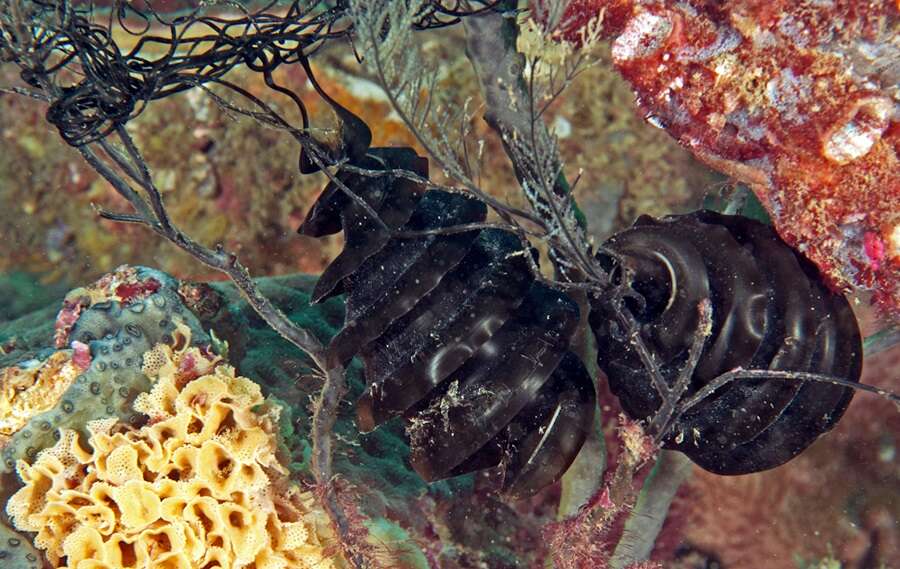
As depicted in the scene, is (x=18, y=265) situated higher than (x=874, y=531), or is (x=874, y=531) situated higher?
(x=18, y=265)

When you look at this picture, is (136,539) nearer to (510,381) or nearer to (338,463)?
(338,463)

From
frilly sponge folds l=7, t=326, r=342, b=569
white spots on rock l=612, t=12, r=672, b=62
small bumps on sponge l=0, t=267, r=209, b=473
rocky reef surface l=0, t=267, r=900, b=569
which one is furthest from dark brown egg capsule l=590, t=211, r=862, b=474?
small bumps on sponge l=0, t=267, r=209, b=473

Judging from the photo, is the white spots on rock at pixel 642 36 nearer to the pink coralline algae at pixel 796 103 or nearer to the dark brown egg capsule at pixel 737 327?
the pink coralline algae at pixel 796 103

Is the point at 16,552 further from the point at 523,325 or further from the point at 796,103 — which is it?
the point at 796,103

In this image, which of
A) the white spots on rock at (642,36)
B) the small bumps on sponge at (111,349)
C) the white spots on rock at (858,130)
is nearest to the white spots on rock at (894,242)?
the white spots on rock at (858,130)

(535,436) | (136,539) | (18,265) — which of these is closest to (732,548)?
(535,436)

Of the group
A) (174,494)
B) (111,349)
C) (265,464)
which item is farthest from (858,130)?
(111,349)
